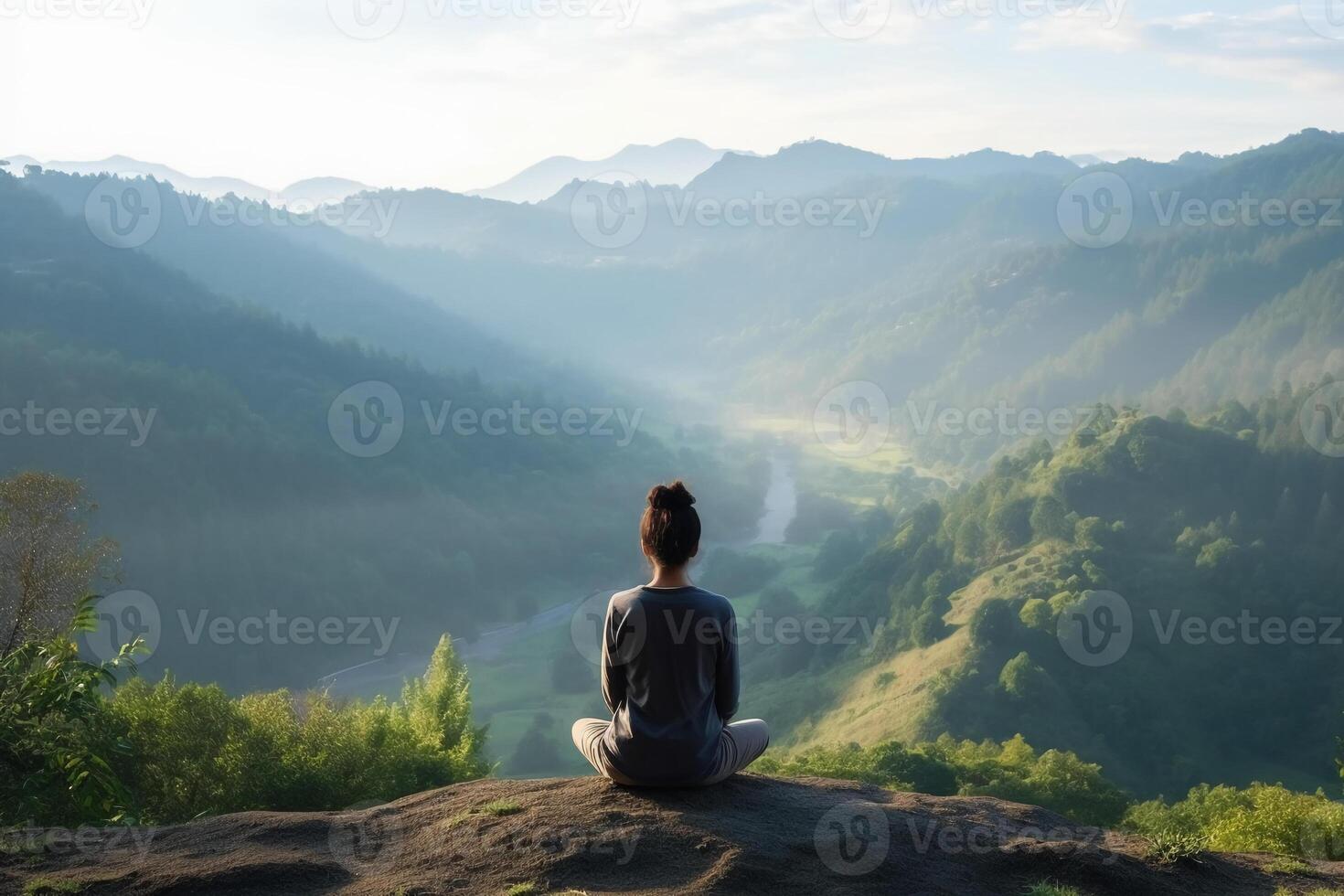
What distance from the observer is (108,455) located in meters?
101

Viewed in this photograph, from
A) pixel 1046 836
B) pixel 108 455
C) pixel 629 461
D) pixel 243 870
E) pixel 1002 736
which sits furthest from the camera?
pixel 629 461

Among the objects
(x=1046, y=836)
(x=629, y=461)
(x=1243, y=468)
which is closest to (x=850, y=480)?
(x=629, y=461)

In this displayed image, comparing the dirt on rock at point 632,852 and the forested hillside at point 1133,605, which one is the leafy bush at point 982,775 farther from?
the forested hillside at point 1133,605

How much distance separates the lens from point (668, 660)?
818cm

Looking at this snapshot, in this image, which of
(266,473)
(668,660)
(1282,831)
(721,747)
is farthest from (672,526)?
(266,473)

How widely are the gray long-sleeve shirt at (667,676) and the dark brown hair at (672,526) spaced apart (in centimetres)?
26

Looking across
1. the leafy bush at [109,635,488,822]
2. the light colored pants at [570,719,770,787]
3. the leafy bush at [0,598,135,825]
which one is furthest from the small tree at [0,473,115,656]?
the light colored pants at [570,719,770,787]

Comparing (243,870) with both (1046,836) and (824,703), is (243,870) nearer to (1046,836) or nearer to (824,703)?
(1046,836)

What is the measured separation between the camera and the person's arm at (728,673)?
827 cm

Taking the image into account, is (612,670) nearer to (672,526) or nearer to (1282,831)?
(672,526)

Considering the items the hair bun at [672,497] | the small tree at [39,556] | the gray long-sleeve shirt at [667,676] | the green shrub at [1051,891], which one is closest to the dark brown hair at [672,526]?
the hair bun at [672,497]

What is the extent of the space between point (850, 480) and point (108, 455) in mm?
113536

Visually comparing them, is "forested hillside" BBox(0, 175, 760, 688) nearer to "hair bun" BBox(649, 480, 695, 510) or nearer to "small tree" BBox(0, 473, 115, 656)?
"small tree" BBox(0, 473, 115, 656)

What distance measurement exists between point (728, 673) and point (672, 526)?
130cm
